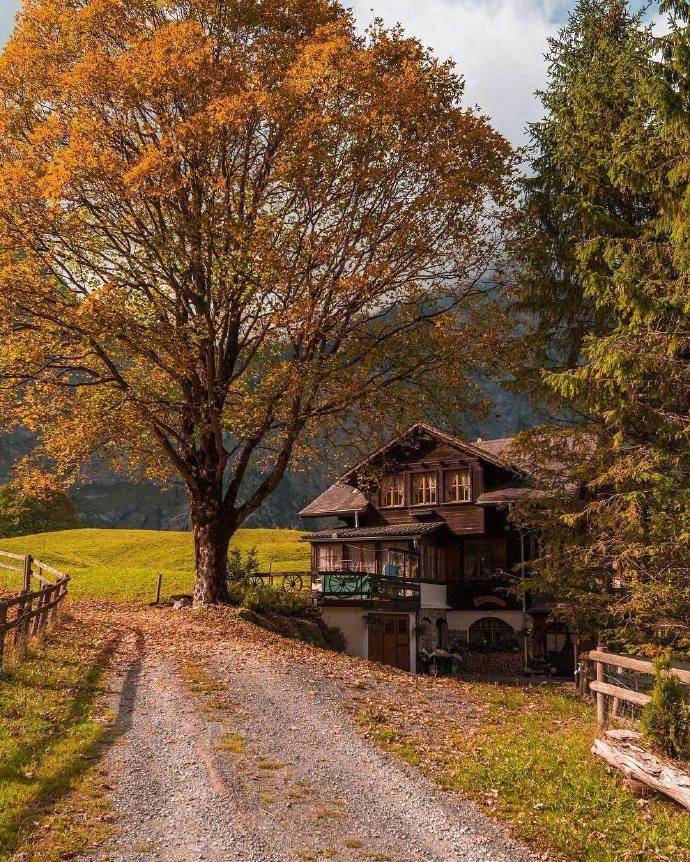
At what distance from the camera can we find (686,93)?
1598 cm

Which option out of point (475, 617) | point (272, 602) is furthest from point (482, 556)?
point (272, 602)

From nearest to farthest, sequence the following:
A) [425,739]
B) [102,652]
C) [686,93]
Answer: [425,739] < [686,93] < [102,652]

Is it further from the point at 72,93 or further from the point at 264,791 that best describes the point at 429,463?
the point at 264,791

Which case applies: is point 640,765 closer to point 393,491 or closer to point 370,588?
point 370,588

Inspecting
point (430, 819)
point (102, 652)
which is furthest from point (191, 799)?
point (102, 652)

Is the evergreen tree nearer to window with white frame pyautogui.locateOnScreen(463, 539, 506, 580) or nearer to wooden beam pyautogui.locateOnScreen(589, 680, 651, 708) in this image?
wooden beam pyautogui.locateOnScreen(589, 680, 651, 708)

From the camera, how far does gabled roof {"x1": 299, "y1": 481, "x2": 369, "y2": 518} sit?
3834cm

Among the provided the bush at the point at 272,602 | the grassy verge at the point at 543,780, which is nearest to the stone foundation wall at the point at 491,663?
the bush at the point at 272,602

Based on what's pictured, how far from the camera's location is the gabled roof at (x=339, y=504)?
38.3 m

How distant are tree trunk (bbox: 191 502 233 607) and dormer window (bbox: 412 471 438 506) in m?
15.8

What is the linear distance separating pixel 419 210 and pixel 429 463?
19.4 meters

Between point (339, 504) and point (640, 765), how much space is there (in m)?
30.1

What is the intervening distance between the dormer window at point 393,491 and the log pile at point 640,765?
87.3 ft

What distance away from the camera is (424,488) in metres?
37.2
